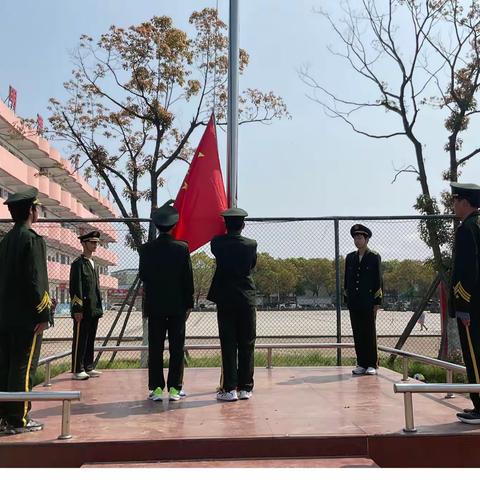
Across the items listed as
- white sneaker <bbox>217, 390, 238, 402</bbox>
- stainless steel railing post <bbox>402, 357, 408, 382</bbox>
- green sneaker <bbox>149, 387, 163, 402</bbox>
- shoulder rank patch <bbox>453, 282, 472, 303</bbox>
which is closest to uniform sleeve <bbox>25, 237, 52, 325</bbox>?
green sneaker <bbox>149, 387, 163, 402</bbox>

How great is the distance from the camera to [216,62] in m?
12.5

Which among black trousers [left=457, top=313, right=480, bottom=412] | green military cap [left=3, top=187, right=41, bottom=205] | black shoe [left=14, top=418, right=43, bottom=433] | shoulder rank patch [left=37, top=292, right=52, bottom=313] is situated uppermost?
green military cap [left=3, top=187, right=41, bottom=205]

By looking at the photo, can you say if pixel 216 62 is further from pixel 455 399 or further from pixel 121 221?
pixel 455 399

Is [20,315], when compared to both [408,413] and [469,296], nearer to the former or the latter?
[408,413]

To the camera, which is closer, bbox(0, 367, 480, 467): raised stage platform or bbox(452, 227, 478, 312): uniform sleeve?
bbox(0, 367, 480, 467): raised stage platform

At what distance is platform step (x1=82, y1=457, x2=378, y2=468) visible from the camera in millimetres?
3227

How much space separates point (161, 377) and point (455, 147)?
9.29 m

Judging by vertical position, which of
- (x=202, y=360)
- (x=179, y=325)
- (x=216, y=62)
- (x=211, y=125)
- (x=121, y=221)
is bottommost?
(x=202, y=360)

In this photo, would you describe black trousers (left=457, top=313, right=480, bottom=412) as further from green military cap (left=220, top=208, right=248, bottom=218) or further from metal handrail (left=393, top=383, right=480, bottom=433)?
green military cap (left=220, top=208, right=248, bottom=218)

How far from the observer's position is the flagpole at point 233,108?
561 centimetres

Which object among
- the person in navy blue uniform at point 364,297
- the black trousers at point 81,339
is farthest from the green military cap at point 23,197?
the person in navy blue uniform at point 364,297

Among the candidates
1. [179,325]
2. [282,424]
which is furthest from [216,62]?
[282,424]

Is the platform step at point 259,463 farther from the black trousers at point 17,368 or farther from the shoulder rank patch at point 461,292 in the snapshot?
the shoulder rank patch at point 461,292

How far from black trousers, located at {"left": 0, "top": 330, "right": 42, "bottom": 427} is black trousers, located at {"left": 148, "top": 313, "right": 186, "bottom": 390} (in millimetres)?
1116
